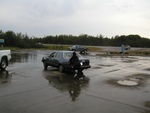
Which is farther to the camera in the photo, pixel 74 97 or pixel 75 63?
pixel 75 63

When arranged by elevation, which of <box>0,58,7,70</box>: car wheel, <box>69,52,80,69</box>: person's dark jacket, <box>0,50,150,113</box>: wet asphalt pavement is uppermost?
<box>69,52,80,69</box>: person's dark jacket

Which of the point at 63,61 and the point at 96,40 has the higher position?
the point at 96,40

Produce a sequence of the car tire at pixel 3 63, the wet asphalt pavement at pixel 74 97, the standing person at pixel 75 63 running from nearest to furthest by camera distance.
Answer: the wet asphalt pavement at pixel 74 97 → the standing person at pixel 75 63 → the car tire at pixel 3 63

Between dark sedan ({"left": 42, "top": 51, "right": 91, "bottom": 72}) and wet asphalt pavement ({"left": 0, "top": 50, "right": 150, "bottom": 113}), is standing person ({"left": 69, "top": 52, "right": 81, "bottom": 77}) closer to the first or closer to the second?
dark sedan ({"left": 42, "top": 51, "right": 91, "bottom": 72})

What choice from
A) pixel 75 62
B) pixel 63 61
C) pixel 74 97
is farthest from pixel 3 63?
pixel 74 97

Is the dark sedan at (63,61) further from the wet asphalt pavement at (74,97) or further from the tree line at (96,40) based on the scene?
the tree line at (96,40)

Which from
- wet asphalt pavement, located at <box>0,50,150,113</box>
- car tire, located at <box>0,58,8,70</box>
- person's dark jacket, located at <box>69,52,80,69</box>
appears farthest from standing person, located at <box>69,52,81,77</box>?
car tire, located at <box>0,58,8,70</box>

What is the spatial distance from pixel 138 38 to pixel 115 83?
369 feet

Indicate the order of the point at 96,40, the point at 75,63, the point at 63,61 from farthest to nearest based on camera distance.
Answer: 1. the point at 96,40
2. the point at 63,61
3. the point at 75,63

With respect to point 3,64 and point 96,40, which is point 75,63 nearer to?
point 3,64

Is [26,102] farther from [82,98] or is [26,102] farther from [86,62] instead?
[86,62]

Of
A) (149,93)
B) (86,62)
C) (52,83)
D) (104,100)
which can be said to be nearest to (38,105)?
(104,100)

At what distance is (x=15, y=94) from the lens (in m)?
8.45

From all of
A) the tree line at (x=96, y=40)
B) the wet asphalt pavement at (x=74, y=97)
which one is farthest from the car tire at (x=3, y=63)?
the tree line at (x=96, y=40)
